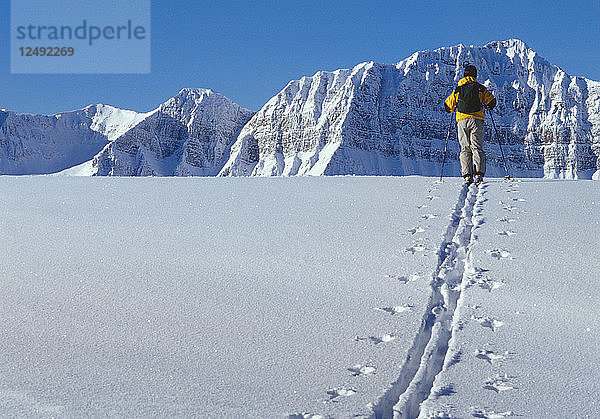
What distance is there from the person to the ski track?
3394 millimetres

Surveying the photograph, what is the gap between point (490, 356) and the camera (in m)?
3.74

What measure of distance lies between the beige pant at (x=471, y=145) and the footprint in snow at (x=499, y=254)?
4.25 meters

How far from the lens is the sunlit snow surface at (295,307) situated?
130 inches

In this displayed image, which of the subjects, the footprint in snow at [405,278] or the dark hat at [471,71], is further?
the dark hat at [471,71]

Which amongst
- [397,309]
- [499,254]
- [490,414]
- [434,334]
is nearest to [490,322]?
[434,334]

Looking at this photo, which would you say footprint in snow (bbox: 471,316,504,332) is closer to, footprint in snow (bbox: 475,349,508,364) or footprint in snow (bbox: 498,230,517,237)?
footprint in snow (bbox: 475,349,508,364)

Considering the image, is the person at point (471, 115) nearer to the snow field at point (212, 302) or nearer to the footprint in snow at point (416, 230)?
the snow field at point (212, 302)

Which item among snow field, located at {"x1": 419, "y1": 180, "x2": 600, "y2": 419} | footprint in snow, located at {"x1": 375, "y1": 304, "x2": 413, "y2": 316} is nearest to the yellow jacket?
snow field, located at {"x1": 419, "y1": 180, "x2": 600, "y2": 419}

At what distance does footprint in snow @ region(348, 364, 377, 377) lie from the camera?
354cm

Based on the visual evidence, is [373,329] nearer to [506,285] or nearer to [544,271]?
[506,285]

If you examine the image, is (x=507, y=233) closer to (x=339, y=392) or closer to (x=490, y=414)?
(x=490, y=414)

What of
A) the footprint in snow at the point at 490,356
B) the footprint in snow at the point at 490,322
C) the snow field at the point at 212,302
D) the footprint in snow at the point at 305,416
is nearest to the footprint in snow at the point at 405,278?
the snow field at the point at 212,302

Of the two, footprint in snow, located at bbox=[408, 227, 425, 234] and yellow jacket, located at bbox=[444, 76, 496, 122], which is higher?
yellow jacket, located at bbox=[444, 76, 496, 122]

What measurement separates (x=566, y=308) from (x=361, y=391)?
2.11 m
